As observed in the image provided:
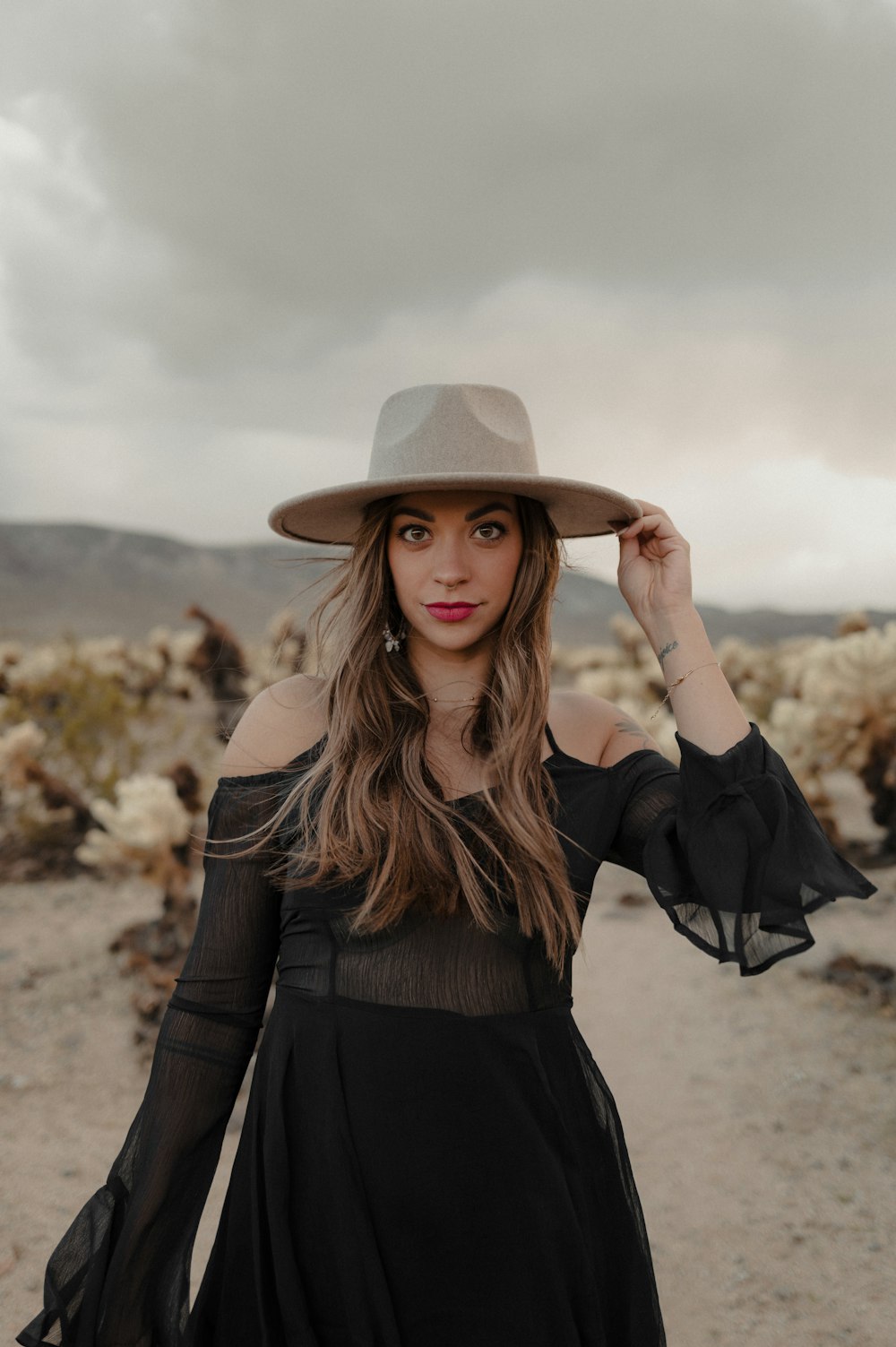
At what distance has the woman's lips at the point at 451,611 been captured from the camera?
1786mm

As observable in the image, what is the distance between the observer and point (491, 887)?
5.49ft

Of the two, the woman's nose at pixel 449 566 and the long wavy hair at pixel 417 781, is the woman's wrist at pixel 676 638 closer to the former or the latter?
the long wavy hair at pixel 417 781

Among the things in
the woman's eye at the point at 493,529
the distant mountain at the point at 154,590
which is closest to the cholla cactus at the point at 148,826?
the woman's eye at the point at 493,529

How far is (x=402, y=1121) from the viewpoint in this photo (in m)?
1.58

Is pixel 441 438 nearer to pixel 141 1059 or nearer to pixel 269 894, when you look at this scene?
pixel 269 894

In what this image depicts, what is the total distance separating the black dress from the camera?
61.9 inches

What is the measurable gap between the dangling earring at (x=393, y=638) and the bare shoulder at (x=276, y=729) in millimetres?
148

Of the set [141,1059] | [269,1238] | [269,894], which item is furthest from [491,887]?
[141,1059]

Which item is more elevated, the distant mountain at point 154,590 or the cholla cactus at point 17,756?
the distant mountain at point 154,590

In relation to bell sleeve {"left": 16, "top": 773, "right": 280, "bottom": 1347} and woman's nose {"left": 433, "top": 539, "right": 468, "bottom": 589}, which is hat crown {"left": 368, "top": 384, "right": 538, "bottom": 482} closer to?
woman's nose {"left": 433, "top": 539, "right": 468, "bottom": 589}

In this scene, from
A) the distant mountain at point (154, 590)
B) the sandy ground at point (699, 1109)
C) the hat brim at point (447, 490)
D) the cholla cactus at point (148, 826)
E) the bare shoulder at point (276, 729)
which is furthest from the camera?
the distant mountain at point (154, 590)

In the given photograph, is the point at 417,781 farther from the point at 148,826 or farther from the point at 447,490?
the point at 148,826

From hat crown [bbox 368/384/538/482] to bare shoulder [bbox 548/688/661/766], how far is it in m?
0.44

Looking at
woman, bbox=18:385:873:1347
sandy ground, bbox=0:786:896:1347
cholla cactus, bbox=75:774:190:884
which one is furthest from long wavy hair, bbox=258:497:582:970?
cholla cactus, bbox=75:774:190:884
